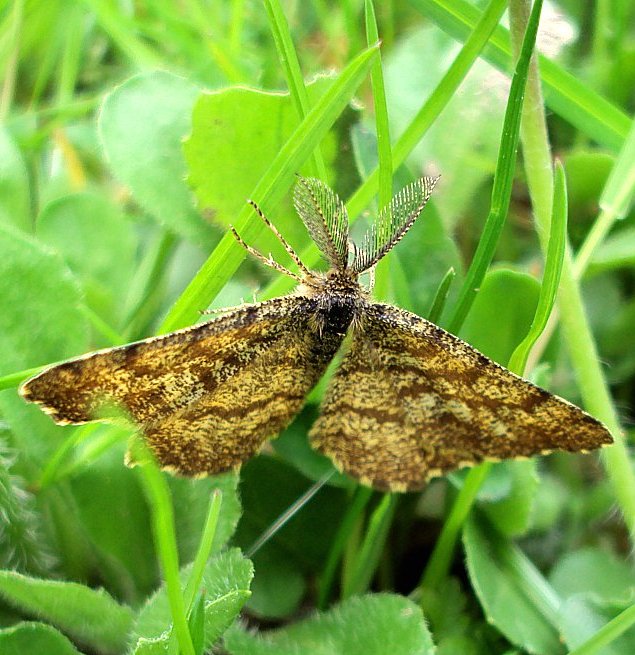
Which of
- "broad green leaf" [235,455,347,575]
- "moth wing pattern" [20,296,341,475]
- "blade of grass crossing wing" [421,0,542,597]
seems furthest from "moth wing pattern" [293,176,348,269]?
"broad green leaf" [235,455,347,575]

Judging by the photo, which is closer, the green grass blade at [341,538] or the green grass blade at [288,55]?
the green grass blade at [288,55]

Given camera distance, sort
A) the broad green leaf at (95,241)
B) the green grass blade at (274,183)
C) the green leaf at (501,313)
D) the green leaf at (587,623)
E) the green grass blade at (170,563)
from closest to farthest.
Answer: the green grass blade at (170,563), the green grass blade at (274,183), the green leaf at (587,623), the green leaf at (501,313), the broad green leaf at (95,241)

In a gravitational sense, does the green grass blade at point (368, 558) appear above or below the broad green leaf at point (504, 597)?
below

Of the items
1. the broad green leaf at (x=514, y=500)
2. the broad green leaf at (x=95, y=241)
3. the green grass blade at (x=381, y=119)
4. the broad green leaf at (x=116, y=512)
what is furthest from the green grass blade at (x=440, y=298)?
the broad green leaf at (x=95, y=241)

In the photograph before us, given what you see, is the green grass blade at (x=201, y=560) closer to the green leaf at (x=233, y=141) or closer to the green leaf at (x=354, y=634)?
the green leaf at (x=354, y=634)

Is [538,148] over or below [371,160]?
over

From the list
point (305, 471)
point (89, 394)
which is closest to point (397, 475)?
point (305, 471)

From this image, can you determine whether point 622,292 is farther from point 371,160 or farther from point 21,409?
point 21,409
